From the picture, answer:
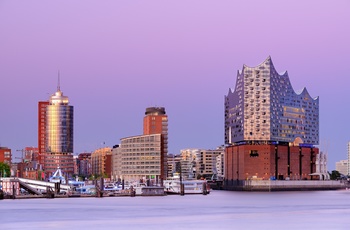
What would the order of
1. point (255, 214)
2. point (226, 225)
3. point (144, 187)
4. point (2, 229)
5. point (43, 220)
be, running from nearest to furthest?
point (2, 229)
point (226, 225)
point (43, 220)
point (255, 214)
point (144, 187)

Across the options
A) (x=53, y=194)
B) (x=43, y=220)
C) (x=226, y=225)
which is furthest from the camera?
(x=53, y=194)

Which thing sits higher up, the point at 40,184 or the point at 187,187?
the point at 40,184

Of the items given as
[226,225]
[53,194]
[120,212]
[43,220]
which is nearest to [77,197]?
[53,194]

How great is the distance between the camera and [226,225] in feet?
255

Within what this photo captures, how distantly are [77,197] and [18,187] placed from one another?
35.5 feet

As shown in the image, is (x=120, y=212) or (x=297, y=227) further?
(x=120, y=212)

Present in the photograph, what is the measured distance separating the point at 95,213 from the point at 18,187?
63.2 metres

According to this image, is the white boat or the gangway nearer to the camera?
the gangway

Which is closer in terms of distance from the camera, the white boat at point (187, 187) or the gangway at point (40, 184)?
the gangway at point (40, 184)

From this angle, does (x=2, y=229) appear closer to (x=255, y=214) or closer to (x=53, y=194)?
(x=255, y=214)

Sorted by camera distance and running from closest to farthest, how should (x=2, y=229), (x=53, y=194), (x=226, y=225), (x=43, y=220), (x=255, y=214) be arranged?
(x=2, y=229)
(x=226, y=225)
(x=43, y=220)
(x=255, y=214)
(x=53, y=194)

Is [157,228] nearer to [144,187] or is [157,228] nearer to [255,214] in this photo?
[255,214]

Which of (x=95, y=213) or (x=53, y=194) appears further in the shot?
(x=53, y=194)

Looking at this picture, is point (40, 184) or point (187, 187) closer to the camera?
point (40, 184)
